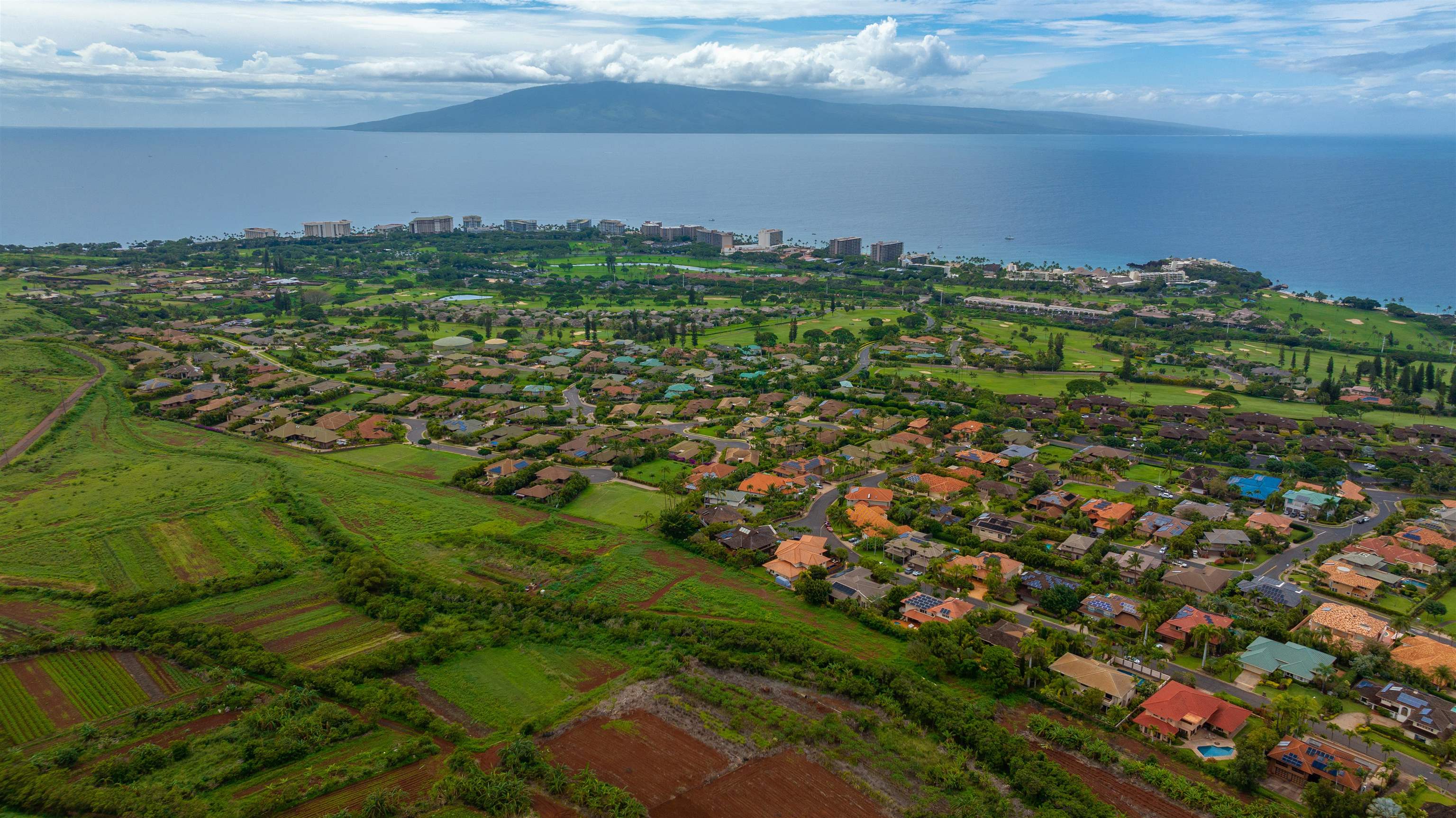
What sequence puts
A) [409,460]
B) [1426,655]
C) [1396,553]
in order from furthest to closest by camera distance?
[409,460], [1396,553], [1426,655]

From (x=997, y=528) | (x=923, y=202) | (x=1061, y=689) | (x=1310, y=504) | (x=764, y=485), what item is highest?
(x=923, y=202)

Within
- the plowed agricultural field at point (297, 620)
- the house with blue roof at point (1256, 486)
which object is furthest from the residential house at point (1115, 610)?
the plowed agricultural field at point (297, 620)

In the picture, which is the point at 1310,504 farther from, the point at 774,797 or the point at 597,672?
the point at 597,672

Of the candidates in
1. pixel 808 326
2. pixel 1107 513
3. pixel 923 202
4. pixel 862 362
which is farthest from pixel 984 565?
pixel 923 202

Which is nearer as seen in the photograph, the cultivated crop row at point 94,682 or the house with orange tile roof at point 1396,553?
the cultivated crop row at point 94,682

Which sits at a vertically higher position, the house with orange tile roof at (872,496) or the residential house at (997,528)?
the house with orange tile roof at (872,496)

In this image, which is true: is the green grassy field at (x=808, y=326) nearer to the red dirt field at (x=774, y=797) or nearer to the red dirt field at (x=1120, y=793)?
the red dirt field at (x=774, y=797)
